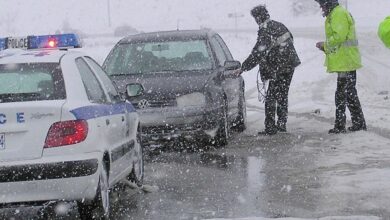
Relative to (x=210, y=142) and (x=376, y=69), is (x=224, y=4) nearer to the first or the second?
(x=376, y=69)

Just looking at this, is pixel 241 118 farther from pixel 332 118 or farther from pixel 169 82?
pixel 169 82

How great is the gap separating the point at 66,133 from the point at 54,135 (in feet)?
0.30

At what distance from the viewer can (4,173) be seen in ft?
17.8

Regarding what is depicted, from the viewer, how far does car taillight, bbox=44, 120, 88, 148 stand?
5527 mm

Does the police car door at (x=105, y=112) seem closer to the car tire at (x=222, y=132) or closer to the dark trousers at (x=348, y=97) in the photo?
the car tire at (x=222, y=132)

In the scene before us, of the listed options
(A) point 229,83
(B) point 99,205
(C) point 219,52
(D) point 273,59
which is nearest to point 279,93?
(D) point 273,59

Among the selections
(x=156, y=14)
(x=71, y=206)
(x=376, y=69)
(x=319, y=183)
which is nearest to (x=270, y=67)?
(x=319, y=183)

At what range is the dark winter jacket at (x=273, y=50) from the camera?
11602mm

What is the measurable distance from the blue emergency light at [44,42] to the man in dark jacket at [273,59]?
427 centimetres

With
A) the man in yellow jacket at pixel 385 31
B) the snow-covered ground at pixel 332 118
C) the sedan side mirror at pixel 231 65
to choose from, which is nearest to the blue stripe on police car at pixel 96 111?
the snow-covered ground at pixel 332 118

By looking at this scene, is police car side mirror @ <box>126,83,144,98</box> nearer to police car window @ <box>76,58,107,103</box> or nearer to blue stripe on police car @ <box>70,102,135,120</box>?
blue stripe on police car @ <box>70,102,135,120</box>

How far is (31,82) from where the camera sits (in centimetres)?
601

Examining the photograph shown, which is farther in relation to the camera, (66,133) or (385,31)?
(385,31)

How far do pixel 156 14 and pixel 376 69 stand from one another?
62132 millimetres
